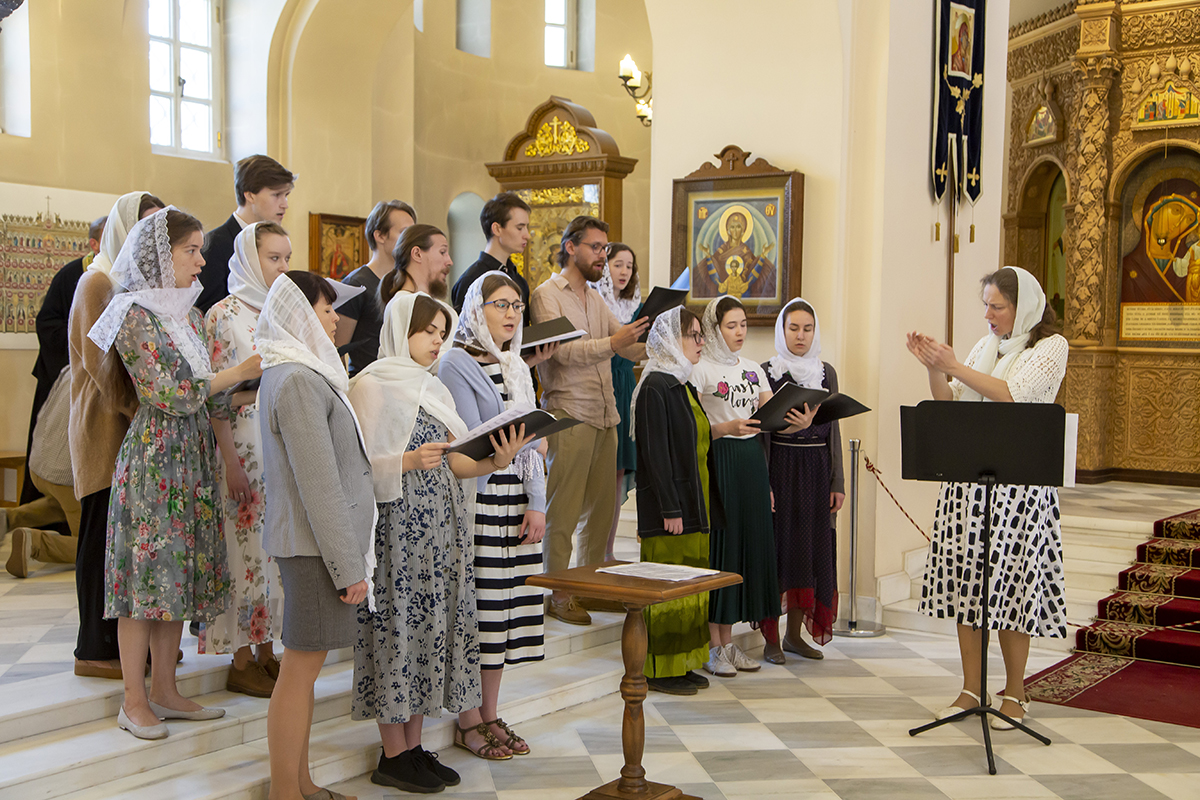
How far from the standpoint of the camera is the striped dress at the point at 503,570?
13.2ft

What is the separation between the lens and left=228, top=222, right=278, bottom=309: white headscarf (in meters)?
3.77

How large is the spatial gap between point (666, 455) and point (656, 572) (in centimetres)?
127

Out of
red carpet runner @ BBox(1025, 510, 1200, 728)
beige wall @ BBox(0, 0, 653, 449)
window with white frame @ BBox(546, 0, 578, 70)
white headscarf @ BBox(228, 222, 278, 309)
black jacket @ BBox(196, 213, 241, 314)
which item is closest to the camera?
white headscarf @ BBox(228, 222, 278, 309)

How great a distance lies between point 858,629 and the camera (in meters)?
6.38

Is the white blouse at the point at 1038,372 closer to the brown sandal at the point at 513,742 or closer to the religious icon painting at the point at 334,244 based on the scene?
the brown sandal at the point at 513,742

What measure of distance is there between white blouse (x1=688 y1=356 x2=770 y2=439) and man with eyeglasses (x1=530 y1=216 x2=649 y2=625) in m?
0.35

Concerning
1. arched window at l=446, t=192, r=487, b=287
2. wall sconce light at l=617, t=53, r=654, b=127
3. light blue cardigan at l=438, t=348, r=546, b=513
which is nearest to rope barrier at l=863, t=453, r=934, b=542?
light blue cardigan at l=438, t=348, r=546, b=513

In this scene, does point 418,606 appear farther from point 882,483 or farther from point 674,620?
point 882,483

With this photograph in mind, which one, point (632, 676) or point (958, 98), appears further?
point (958, 98)

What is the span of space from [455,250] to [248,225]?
8587 mm

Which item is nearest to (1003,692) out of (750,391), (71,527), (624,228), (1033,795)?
(1033,795)

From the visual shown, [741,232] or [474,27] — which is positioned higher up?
[474,27]

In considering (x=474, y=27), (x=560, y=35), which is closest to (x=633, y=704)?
(x=474, y=27)

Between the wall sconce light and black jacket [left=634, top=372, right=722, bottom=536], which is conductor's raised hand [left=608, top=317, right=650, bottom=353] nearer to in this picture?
black jacket [left=634, top=372, right=722, bottom=536]
